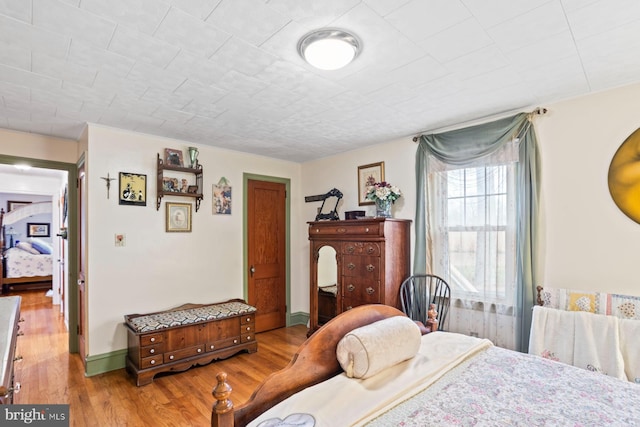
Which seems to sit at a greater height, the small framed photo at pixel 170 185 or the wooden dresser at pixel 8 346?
the small framed photo at pixel 170 185

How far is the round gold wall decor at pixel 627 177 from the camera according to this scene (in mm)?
2314

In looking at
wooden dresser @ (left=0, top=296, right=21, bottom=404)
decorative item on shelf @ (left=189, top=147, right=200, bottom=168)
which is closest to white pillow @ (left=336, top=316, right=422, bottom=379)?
wooden dresser @ (left=0, top=296, right=21, bottom=404)

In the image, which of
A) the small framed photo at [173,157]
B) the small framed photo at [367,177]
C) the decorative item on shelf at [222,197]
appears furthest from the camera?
the decorative item on shelf at [222,197]

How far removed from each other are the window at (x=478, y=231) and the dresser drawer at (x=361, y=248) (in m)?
0.65

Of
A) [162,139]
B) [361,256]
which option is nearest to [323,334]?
[361,256]

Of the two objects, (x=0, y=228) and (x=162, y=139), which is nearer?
(x=162, y=139)

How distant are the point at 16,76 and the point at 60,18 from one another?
0.97 meters

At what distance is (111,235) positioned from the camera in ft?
11.0

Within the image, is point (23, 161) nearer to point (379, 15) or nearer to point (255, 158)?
point (255, 158)

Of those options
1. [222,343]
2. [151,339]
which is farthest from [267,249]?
[151,339]

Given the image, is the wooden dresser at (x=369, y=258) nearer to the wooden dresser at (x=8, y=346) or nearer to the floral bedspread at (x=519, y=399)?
the floral bedspread at (x=519, y=399)

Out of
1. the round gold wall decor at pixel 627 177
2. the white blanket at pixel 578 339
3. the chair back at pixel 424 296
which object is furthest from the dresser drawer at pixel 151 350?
the round gold wall decor at pixel 627 177

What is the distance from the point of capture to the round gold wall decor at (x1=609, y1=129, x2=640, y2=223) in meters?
2.31

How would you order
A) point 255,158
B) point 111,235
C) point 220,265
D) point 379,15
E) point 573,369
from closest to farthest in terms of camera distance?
point 379,15, point 573,369, point 111,235, point 220,265, point 255,158
